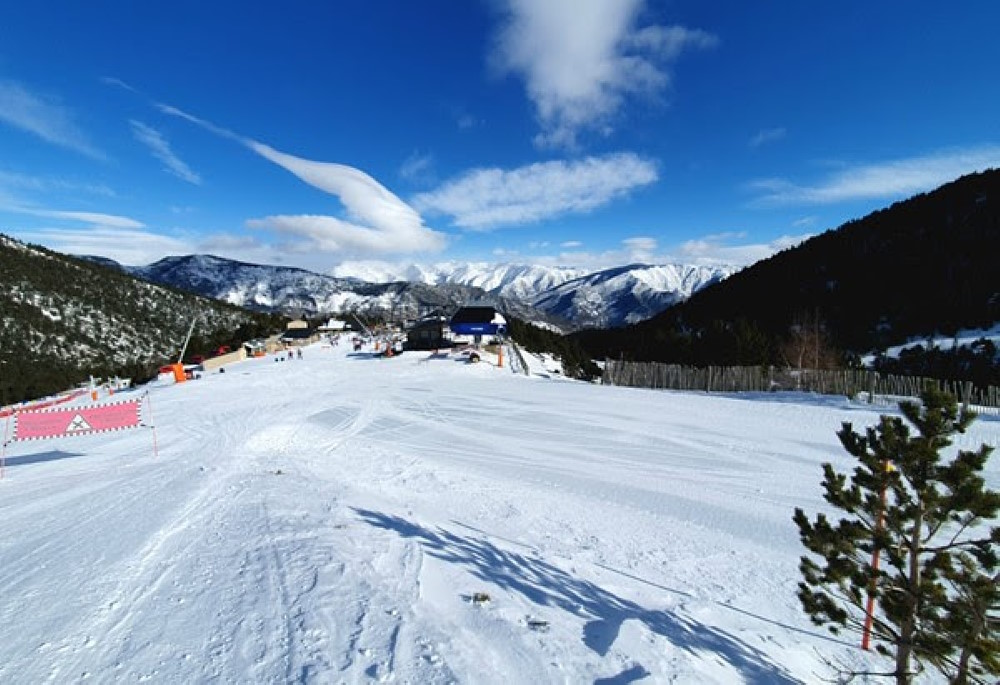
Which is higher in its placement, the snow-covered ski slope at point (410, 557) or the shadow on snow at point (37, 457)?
the snow-covered ski slope at point (410, 557)

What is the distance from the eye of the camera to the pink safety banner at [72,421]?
420 inches

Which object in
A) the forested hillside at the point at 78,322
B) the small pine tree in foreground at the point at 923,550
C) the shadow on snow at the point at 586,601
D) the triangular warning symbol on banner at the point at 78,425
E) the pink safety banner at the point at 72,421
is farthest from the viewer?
the forested hillside at the point at 78,322

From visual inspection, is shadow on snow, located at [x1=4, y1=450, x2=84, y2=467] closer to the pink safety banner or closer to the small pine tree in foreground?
the pink safety banner

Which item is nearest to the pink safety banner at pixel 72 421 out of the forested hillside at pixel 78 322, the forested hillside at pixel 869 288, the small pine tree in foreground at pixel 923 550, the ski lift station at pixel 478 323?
the small pine tree in foreground at pixel 923 550

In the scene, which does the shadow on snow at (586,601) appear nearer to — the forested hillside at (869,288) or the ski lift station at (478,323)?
the ski lift station at (478,323)

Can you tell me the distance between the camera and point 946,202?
83.3 m

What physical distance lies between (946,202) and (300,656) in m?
120

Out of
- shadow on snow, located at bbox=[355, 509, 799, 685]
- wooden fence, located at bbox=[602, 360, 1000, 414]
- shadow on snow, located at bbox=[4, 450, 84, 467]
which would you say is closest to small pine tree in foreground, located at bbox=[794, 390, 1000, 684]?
shadow on snow, located at bbox=[355, 509, 799, 685]

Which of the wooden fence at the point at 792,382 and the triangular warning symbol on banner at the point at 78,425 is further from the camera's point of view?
the wooden fence at the point at 792,382

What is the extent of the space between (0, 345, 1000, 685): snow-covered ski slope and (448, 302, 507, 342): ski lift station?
109ft

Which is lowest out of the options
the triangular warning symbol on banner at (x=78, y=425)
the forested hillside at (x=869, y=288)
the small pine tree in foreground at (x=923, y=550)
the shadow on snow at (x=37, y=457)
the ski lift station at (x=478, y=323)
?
the shadow on snow at (x=37, y=457)

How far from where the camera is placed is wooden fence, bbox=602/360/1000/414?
1972 centimetres

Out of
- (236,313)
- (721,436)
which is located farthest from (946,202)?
(236,313)

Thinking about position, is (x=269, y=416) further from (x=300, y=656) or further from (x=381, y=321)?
(x=381, y=321)
